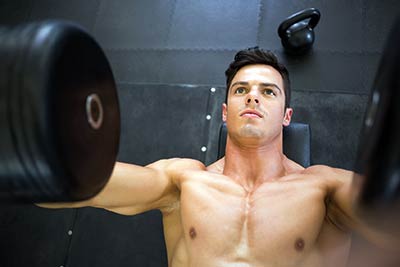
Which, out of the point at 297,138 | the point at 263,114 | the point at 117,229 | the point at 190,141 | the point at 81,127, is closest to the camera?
the point at 81,127

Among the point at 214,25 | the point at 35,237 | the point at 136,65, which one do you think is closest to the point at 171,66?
the point at 136,65

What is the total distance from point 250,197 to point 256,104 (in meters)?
0.43

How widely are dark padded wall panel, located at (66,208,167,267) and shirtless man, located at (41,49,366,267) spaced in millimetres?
408

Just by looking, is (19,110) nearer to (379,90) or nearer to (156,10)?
(379,90)

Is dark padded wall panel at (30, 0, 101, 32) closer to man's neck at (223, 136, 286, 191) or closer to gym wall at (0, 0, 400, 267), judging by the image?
gym wall at (0, 0, 400, 267)

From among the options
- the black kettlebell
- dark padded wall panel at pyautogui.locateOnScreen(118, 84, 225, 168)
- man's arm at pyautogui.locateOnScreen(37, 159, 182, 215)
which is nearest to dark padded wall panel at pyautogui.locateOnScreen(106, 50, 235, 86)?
dark padded wall panel at pyautogui.locateOnScreen(118, 84, 225, 168)

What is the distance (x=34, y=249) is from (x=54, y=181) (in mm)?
1679

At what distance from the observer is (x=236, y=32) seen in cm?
307

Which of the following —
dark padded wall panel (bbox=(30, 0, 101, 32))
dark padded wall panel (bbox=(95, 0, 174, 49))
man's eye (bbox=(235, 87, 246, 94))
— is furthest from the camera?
dark padded wall panel (bbox=(30, 0, 101, 32))

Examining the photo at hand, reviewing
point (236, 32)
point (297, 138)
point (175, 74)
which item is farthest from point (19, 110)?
point (236, 32)

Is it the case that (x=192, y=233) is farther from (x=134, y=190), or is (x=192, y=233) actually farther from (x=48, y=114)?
(x=48, y=114)

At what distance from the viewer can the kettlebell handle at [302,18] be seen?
257 centimetres

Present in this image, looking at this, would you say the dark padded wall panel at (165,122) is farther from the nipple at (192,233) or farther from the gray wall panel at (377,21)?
the gray wall panel at (377,21)

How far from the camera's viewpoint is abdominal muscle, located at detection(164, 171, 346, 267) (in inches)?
67.5
